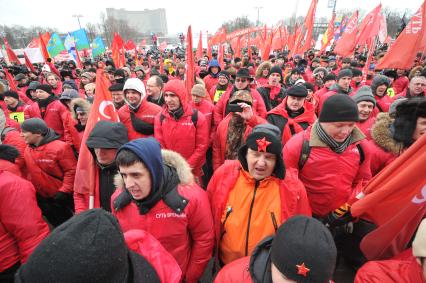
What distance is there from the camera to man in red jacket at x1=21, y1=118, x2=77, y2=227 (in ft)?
10.6

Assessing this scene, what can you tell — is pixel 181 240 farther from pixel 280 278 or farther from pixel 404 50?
pixel 404 50

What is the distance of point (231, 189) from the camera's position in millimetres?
2213

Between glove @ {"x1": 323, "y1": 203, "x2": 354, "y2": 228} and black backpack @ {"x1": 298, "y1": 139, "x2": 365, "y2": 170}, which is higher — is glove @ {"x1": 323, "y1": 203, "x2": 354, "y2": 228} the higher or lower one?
the lower one

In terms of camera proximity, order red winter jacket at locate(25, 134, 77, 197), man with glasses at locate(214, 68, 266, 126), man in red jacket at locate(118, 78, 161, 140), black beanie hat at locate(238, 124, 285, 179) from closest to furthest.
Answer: black beanie hat at locate(238, 124, 285, 179), red winter jacket at locate(25, 134, 77, 197), man in red jacket at locate(118, 78, 161, 140), man with glasses at locate(214, 68, 266, 126)

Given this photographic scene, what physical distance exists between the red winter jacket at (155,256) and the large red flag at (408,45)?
5.74m

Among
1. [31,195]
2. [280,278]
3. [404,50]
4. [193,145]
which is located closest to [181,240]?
[280,278]

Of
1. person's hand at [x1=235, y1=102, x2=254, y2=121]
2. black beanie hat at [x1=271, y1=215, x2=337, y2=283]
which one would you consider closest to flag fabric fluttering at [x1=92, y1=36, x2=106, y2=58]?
person's hand at [x1=235, y1=102, x2=254, y2=121]

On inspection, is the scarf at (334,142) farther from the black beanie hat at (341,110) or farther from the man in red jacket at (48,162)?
the man in red jacket at (48,162)

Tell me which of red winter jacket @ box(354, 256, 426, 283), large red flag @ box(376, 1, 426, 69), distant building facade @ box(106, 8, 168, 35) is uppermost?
distant building facade @ box(106, 8, 168, 35)

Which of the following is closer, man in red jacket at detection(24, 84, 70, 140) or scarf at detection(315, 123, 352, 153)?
scarf at detection(315, 123, 352, 153)

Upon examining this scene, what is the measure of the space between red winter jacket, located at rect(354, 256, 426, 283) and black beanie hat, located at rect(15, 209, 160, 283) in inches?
60.4

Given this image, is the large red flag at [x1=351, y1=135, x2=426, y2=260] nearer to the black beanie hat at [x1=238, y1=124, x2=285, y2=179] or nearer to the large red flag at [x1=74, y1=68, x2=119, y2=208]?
the black beanie hat at [x1=238, y1=124, x2=285, y2=179]

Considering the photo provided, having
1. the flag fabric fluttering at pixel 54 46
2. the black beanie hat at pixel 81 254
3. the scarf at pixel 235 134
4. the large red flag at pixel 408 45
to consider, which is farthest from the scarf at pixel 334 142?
the flag fabric fluttering at pixel 54 46

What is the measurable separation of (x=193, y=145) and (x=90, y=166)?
65.1 inches
